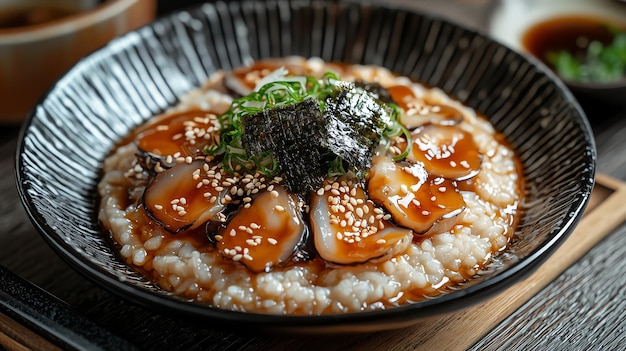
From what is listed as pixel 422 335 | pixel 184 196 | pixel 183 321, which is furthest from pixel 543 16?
pixel 183 321

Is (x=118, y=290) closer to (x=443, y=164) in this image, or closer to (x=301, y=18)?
(x=443, y=164)

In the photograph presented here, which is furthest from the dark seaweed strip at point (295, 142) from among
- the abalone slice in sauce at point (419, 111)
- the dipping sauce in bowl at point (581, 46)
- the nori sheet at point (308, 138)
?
the dipping sauce in bowl at point (581, 46)

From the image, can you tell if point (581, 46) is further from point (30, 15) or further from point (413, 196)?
point (30, 15)

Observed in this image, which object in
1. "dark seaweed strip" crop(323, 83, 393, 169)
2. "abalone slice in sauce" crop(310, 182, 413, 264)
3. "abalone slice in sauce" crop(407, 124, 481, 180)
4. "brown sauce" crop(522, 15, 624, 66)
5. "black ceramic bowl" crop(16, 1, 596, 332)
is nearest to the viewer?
"black ceramic bowl" crop(16, 1, 596, 332)

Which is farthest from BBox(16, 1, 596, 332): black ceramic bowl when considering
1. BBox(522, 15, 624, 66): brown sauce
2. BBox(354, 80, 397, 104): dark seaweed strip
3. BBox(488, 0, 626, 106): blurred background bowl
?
BBox(522, 15, 624, 66): brown sauce

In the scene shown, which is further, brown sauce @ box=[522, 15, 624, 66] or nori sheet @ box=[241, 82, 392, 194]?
brown sauce @ box=[522, 15, 624, 66]

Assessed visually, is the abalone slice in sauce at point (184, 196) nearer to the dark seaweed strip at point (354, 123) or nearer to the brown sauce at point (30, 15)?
the dark seaweed strip at point (354, 123)

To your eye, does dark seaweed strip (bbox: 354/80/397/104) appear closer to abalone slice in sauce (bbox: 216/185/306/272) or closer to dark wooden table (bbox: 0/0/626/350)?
abalone slice in sauce (bbox: 216/185/306/272)

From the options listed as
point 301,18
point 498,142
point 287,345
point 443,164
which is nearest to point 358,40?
point 301,18
